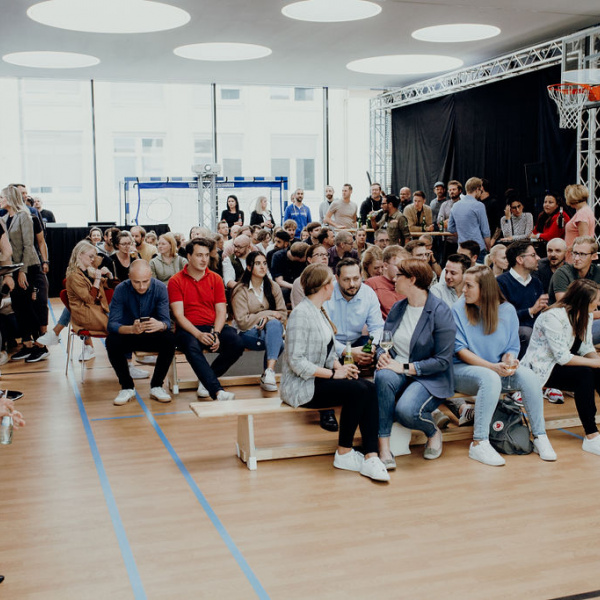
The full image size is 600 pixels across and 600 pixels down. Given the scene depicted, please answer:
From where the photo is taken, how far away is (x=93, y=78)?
45.7 ft

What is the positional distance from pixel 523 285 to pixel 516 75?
21.1 feet

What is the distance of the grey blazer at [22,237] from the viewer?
7465 millimetres

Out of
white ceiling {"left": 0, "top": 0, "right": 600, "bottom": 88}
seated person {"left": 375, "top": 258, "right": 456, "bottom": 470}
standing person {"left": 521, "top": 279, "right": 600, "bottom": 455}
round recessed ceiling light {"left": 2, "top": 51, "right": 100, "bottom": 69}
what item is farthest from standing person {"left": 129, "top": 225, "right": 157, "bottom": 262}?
standing person {"left": 521, "top": 279, "right": 600, "bottom": 455}

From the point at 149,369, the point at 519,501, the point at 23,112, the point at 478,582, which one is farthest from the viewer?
the point at 23,112

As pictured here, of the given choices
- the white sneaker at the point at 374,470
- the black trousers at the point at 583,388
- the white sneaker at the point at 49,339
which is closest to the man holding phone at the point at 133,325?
the white sneaker at the point at 49,339

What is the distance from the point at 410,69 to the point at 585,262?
8480 millimetres

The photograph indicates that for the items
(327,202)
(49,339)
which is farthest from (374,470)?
(327,202)

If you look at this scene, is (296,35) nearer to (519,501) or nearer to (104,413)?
(104,413)

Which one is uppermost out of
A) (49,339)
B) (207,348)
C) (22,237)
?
(22,237)

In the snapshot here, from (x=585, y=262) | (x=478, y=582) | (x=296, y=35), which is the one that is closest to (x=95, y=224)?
(x=296, y=35)

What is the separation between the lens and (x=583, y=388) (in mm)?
4625

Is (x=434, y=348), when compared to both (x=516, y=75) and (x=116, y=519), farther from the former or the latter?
(x=516, y=75)

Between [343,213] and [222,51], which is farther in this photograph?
[343,213]

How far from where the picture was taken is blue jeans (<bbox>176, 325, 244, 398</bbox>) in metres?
5.69
